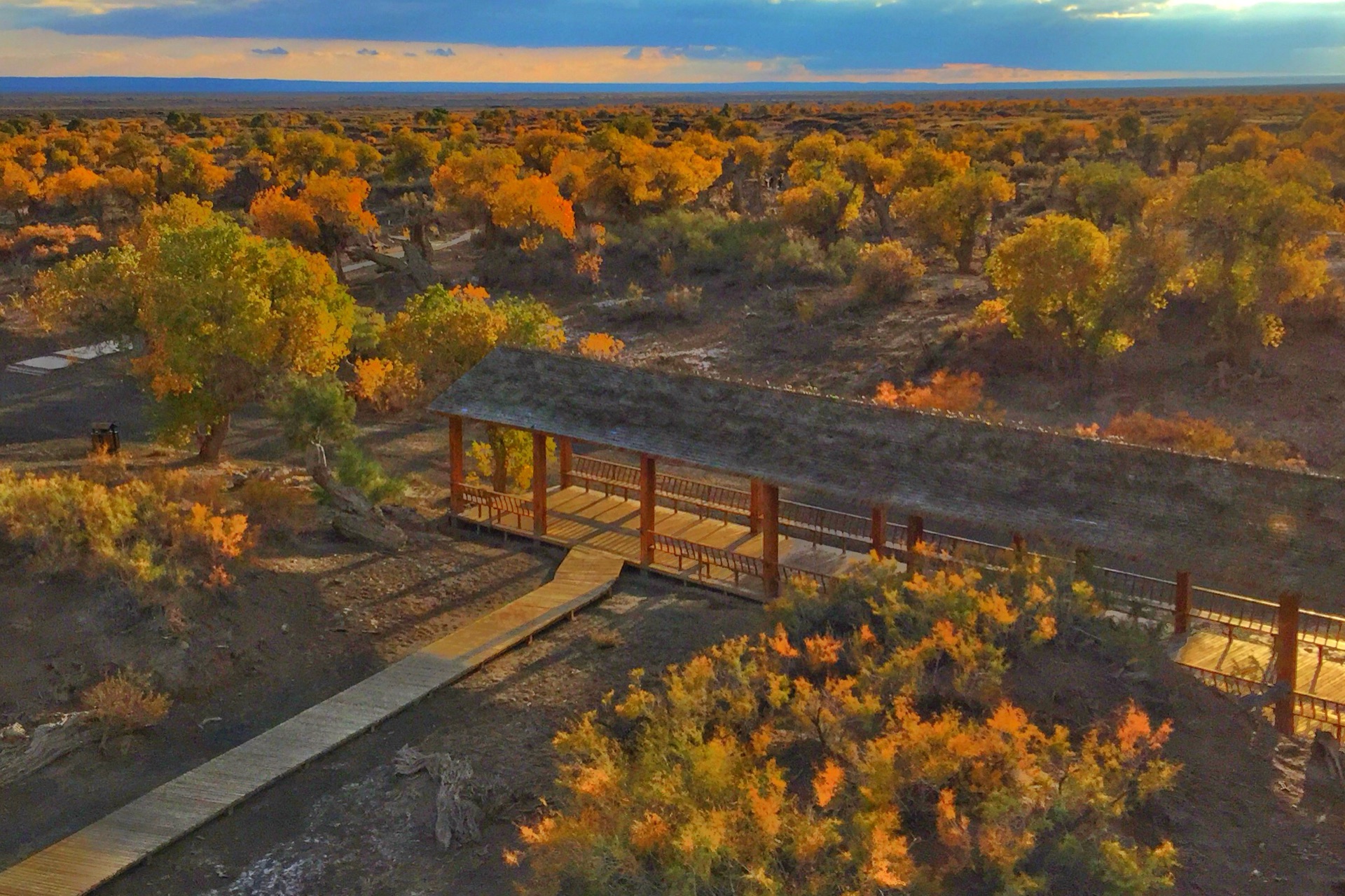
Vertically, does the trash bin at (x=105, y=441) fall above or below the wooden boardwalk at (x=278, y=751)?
above

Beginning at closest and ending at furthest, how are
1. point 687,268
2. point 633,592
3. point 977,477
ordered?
point 977,477 < point 633,592 < point 687,268

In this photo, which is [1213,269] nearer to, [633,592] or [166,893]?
[633,592]

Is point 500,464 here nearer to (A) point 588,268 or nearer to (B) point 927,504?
(B) point 927,504

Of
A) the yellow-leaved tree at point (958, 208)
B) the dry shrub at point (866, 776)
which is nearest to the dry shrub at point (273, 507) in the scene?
the dry shrub at point (866, 776)

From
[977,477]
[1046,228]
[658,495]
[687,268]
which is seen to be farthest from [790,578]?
[687,268]

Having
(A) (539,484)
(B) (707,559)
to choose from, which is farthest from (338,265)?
(B) (707,559)

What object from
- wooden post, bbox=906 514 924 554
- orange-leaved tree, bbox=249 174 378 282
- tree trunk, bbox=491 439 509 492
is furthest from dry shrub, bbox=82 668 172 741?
orange-leaved tree, bbox=249 174 378 282

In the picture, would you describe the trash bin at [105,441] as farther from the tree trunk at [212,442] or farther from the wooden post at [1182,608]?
the wooden post at [1182,608]

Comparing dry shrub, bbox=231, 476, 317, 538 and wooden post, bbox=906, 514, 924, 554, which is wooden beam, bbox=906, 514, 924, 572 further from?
dry shrub, bbox=231, 476, 317, 538
